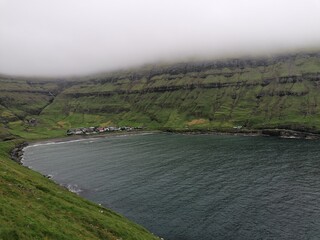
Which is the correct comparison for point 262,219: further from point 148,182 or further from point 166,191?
point 148,182

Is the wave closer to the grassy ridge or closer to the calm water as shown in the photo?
the calm water

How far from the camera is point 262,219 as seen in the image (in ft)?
296

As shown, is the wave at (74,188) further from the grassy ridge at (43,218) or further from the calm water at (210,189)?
the grassy ridge at (43,218)

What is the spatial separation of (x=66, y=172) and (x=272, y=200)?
103 m

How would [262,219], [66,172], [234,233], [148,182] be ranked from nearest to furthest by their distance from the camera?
[234,233] → [262,219] → [148,182] → [66,172]

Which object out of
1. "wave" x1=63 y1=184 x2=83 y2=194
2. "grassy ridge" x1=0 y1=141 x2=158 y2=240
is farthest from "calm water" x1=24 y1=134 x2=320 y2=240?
"grassy ridge" x1=0 y1=141 x2=158 y2=240

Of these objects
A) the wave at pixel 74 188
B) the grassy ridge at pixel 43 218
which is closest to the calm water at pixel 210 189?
the wave at pixel 74 188

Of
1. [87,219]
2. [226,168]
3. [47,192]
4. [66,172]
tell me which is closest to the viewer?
[87,219]

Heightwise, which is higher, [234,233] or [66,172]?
[234,233]

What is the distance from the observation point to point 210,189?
119438mm

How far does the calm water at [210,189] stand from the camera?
86125mm

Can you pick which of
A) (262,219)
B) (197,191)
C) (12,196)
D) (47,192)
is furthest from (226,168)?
(12,196)

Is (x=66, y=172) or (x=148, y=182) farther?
(x=66, y=172)

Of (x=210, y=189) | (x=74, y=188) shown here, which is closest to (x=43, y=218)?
(x=210, y=189)
